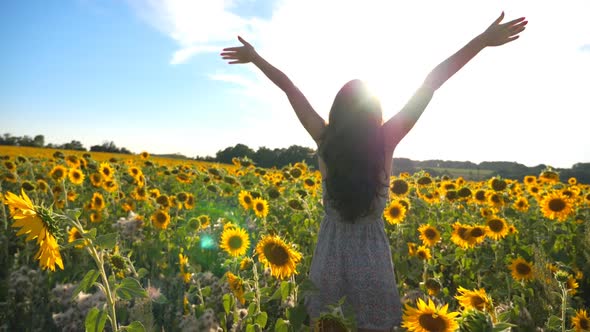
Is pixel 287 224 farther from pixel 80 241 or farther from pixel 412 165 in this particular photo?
pixel 412 165

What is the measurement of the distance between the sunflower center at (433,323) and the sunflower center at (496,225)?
3971mm

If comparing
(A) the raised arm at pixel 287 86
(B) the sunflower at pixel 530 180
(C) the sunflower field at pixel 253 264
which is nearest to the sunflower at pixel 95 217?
(C) the sunflower field at pixel 253 264

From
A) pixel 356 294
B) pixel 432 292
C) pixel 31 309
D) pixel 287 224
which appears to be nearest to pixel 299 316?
pixel 356 294

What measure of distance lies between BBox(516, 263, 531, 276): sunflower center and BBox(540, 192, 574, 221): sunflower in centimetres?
246

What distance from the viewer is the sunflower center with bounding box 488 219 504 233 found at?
5031 mm

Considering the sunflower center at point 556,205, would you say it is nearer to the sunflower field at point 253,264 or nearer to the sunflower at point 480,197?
the sunflower field at point 253,264

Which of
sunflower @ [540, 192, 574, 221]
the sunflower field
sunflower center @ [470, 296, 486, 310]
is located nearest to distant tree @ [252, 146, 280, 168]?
the sunflower field

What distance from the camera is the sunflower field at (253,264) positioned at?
4.71 ft

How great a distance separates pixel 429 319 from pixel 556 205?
Result: 224 inches

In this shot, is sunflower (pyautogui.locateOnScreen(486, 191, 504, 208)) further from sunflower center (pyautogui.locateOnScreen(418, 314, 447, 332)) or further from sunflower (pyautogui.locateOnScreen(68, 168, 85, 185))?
sunflower (pyautogui.locateOnScreen(68, 168, 85, 185))

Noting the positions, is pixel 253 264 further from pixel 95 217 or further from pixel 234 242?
pixel 95 217

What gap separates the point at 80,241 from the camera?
1.20 meters

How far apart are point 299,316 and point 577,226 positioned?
22.4 feet

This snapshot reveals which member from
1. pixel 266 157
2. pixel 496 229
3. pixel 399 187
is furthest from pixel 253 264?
pixel 266 157
